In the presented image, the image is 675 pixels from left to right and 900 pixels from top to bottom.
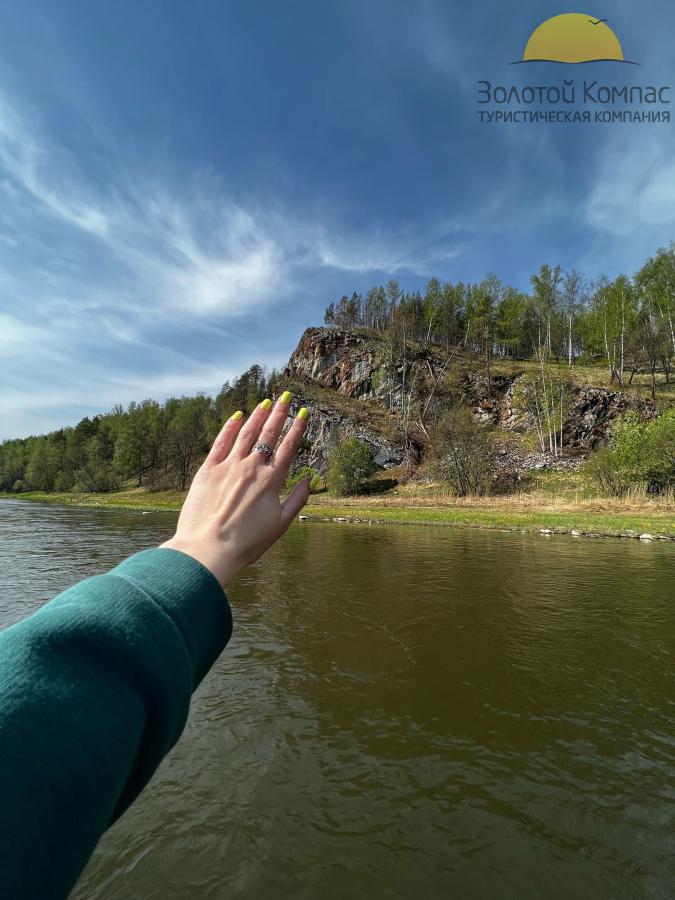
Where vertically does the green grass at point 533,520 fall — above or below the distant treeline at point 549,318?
below

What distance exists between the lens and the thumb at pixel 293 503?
1881mm

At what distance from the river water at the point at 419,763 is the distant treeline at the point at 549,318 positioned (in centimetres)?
6000

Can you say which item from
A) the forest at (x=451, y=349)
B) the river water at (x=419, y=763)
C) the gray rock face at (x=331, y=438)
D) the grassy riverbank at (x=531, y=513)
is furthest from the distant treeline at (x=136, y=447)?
the river water at (x=419, y=763)

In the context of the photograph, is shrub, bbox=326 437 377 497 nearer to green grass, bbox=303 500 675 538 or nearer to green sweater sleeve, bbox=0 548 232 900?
green grass, bbox=303 500 675 538

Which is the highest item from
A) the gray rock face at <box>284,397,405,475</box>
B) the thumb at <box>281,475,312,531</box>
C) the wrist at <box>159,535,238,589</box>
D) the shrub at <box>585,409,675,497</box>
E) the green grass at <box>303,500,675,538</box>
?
the gray rock face at <box>284,397,405,475</box>

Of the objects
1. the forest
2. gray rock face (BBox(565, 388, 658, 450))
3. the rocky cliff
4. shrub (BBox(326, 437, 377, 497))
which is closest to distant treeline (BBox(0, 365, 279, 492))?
the forest

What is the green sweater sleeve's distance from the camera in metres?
0.72

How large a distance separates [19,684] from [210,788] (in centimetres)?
374

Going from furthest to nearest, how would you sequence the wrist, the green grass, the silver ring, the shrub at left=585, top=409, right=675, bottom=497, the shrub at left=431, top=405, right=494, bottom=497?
the shrub at left=431, top=405, right=494, bottom=497 < the shrub at left=585, top=409, right=675, bottom=497 < the green grass < the silver ring < the wrist

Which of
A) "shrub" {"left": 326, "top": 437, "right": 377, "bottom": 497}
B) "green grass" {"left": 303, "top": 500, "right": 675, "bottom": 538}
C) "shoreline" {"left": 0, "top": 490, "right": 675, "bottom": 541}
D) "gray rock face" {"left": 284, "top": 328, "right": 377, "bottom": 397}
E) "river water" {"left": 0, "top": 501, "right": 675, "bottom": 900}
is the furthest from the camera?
"gray rock face" {"left": 284, "top": 328, "right": 377, "bottom": 397}

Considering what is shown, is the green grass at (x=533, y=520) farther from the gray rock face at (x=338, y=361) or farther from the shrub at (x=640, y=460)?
the gray rock face at (x=338, y=361)

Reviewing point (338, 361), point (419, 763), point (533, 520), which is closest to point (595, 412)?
point (533, 520)

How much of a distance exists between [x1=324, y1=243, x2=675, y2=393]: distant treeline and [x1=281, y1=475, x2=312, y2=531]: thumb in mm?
64651

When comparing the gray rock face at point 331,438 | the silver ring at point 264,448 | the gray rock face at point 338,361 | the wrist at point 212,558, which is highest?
the gray rock face at point 338,361
